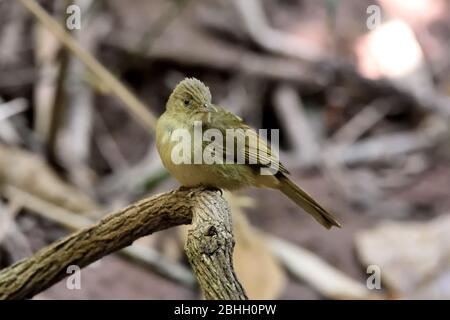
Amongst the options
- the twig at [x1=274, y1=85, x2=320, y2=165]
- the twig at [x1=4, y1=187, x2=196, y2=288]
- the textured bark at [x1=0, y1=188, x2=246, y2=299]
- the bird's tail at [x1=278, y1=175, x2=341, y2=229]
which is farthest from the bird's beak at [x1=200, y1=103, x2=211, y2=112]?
the twig at [x1=274, y1=85, x2=320, y2=165]

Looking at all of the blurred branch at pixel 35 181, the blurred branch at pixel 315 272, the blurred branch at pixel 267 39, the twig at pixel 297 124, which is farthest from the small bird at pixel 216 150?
the blurred branch at pixel 267 39

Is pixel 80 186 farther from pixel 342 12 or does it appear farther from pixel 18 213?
pixel 342 12

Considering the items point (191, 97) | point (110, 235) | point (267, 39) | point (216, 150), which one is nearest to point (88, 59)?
point (110, 235)

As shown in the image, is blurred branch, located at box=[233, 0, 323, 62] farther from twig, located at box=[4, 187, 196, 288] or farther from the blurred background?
twig, located at box=[4, 187, 196, 288]

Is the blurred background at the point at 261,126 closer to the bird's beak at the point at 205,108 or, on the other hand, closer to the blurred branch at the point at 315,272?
the blurred branch at the point at 315,272

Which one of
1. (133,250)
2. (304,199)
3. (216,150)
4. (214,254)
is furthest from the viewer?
(133,250)

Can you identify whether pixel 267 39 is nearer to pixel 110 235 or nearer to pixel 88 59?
pixel 88 59
